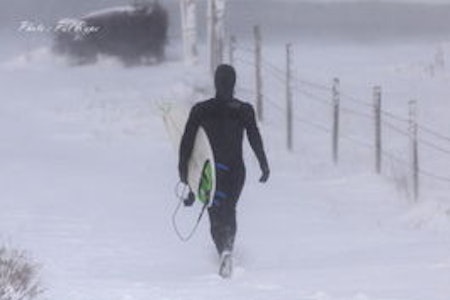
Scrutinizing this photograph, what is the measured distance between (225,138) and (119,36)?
16.5 meters

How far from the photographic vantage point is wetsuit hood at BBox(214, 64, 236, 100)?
10023 millimetres

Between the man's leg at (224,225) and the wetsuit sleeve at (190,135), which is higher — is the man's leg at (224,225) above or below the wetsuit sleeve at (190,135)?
below

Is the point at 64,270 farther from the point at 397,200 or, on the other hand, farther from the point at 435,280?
the point at 397,200

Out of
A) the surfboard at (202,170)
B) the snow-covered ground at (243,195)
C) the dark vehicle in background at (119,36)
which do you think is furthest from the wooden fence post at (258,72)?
the surfboard at (202,170)

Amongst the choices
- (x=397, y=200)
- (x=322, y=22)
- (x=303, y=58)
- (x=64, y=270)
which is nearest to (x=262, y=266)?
(x=64, y=270)

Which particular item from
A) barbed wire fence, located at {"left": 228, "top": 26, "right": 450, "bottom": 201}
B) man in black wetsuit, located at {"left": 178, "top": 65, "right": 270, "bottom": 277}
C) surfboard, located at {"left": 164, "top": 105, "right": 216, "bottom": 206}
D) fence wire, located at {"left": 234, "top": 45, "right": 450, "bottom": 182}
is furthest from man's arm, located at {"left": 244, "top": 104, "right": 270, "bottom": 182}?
fence wire, located at {"left": 234, "top": 45, "right": 450, "bottom": 182}

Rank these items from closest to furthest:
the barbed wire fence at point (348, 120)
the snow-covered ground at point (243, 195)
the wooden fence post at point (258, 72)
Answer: the snow-covered ground at point (243, 195) → the barbed wire fence at point (348, 120) → the wooden fence post at point (258, 72)

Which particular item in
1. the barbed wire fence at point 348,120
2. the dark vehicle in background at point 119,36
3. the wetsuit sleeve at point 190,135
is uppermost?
the dark vehicle in background at point 119,36

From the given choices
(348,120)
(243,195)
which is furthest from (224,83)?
(348,120)

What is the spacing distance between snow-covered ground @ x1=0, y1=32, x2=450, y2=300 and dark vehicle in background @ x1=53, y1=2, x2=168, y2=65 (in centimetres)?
33

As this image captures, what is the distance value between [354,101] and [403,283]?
50.9 ft

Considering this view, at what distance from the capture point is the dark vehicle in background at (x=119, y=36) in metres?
26.2

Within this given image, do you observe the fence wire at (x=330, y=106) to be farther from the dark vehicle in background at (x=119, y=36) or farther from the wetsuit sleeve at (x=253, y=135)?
the wetsuit sleeve at (x=253, y=135)

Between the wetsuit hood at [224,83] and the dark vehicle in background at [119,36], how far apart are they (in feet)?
53.0
